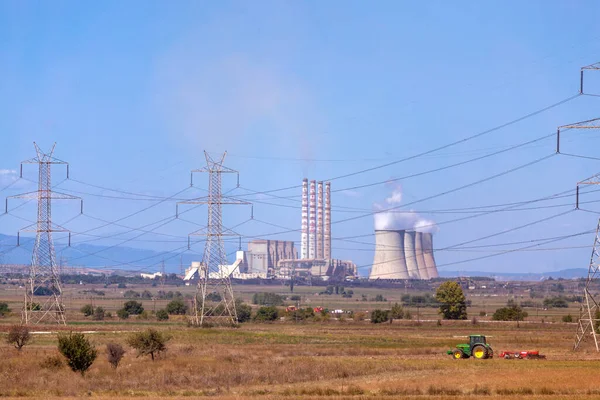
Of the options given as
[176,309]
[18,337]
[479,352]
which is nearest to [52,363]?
[18,337]

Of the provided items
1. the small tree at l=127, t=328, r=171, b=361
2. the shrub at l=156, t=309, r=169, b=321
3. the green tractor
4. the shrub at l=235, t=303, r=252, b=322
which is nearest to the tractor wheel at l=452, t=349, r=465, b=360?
the green tractor

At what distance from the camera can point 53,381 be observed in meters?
38.0

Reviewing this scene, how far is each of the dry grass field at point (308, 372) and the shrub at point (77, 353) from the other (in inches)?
23.3

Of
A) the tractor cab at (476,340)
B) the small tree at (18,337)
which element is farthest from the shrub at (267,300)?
the tractor cab at (476,340)

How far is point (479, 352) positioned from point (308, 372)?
1393 cm

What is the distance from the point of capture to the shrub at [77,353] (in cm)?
4103

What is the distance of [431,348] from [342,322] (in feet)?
133

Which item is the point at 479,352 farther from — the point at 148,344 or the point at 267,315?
the point at 267,315

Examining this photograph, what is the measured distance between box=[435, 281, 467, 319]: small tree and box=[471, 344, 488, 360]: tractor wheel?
5870cm

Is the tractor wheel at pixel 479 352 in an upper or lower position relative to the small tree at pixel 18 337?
lower

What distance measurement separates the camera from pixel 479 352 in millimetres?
51312

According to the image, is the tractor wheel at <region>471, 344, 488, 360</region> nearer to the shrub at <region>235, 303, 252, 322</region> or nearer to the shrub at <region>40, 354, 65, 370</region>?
the shrub at <region>40, 354, 65, 370</region>

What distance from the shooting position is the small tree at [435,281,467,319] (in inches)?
4323

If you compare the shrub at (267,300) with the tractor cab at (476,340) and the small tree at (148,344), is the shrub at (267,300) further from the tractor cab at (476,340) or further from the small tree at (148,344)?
the small tree at (148,344)
